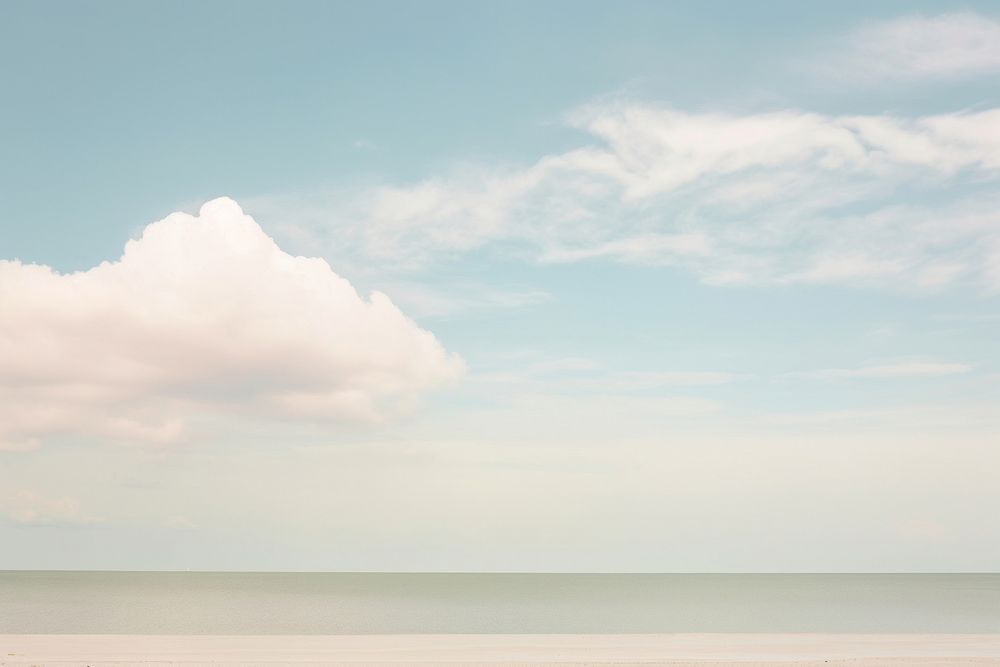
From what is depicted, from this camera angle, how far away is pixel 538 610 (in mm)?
112500

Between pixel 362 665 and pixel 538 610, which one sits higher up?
pixel 538 610

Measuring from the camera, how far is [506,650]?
52.2 metres

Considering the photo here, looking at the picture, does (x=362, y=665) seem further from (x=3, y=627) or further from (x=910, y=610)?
(x=910, y=610)

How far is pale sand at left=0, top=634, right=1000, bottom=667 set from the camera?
148 feet

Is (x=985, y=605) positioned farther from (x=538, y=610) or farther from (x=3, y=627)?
(x=3, y=627)

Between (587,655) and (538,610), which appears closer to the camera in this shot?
(587,655)

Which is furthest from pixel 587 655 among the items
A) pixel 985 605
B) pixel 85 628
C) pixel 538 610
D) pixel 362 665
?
pixel 985 605

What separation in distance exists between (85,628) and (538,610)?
53.2 meters

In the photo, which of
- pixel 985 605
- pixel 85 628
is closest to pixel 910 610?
pixel 985 605

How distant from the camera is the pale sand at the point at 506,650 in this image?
148ft

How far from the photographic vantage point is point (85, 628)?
78062 millimetres

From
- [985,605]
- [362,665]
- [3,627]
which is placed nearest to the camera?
[362,665]

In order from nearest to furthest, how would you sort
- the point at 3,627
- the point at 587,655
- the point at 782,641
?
the point at 587,655 → the point at 782,641 → the point at 3,627

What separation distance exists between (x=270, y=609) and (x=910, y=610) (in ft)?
267
